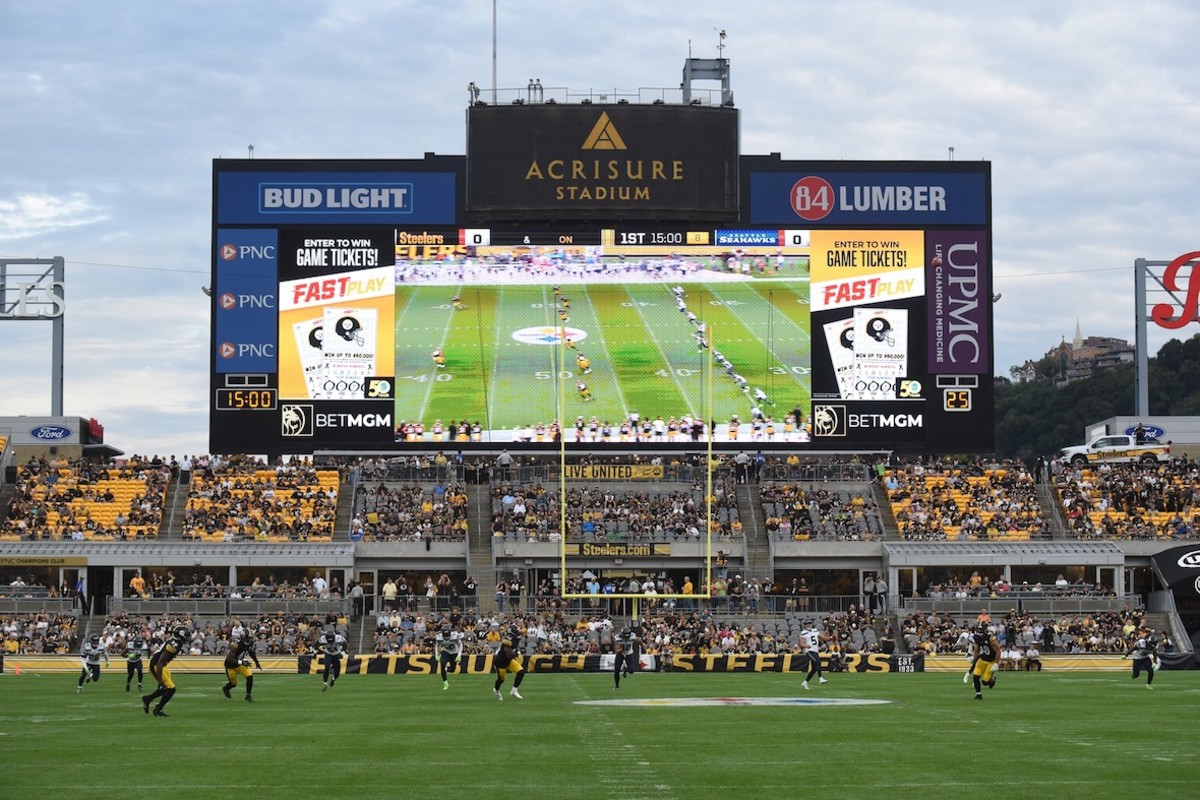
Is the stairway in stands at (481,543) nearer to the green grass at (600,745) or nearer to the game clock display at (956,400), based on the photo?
the game clock display at (956,400)

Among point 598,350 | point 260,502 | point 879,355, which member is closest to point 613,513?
point 598,350

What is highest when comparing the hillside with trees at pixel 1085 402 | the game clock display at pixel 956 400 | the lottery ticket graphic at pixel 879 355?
the hillside with trees at pixel 1085 402

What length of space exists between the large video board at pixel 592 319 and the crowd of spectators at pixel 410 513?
7.62 feet

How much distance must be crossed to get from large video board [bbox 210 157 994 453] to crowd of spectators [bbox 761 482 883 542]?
2.32 m

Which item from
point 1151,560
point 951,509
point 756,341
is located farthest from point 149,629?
point 1151,560

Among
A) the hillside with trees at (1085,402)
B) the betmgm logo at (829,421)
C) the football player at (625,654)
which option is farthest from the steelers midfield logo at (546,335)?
the hillside with trees at (1085,402)

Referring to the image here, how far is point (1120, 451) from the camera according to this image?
61.9 meters

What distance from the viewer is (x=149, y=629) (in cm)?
4756

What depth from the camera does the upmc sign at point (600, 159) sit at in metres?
53.9

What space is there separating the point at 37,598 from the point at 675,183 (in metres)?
23.6

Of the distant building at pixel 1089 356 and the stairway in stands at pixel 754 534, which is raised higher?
the distant building at pixel 1089 356

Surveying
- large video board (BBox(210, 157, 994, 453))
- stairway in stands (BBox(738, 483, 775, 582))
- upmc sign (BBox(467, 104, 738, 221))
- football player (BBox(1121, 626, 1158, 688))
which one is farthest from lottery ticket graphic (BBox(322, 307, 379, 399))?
football player (BBox(1121, 626, 1158, 688))

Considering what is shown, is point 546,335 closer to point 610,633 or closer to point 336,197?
point 336,197

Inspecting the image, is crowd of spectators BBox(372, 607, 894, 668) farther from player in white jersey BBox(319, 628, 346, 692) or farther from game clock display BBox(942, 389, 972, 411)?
player in white jersey BBox(319, 628, 346, 692)
